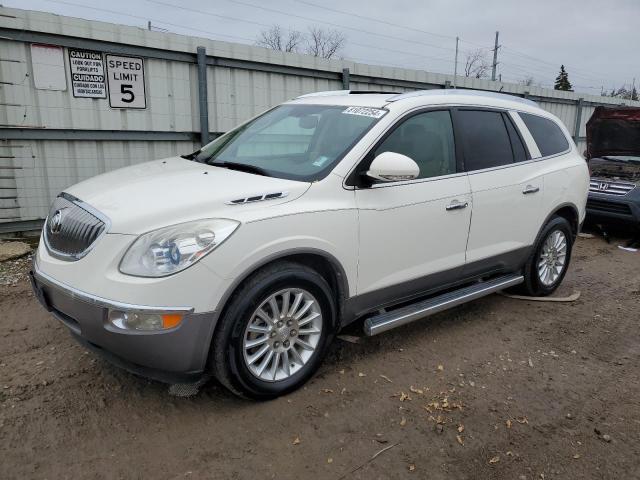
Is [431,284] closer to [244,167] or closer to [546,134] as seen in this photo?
[244,167]

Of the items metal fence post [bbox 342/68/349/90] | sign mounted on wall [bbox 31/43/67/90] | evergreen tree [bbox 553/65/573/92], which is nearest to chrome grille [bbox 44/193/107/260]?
sign mounted on wall [bbox 31/43/67/90]

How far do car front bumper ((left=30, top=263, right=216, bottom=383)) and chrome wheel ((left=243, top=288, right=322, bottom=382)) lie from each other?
0.99 feet

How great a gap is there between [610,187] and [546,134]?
12.0 ft

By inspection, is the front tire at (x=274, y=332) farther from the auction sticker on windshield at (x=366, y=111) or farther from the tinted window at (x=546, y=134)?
the tinted window at (x=546, y=134)

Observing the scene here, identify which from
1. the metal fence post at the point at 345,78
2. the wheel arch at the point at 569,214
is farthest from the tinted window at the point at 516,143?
the metal fence post at the point at 345,78

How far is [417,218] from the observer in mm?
3604

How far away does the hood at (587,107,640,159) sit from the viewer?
873 cm

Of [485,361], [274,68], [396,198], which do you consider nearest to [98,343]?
[396,198]

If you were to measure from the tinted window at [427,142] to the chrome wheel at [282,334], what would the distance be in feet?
3.89

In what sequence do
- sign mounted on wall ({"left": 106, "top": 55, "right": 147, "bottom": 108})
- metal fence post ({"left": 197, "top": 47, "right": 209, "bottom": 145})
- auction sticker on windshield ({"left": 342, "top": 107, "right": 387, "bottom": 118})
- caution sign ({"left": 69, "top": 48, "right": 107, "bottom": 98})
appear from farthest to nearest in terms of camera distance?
1. metal fence post ({"left": 197, "top": 47, "right": 209, "bottom": 145})
2. sign mounted on wall ({"left": 106, "top": 55, "right": 147, "bottom": 108})
3. caution sign ({"left": 69, "top": 48, "right": 107, "bottom": 98})
4. auction sticker on windshield ({"left": 342, "top": 107, "right": 387, "bottom": 118})

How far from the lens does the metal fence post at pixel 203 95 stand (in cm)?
710

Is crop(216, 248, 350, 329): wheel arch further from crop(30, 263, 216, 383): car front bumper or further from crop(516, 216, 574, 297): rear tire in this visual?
crop(516, 216, 574, 297): rear tire

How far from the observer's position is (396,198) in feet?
11.4

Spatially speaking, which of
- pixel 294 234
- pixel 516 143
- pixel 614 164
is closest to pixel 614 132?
pixel 614 164
